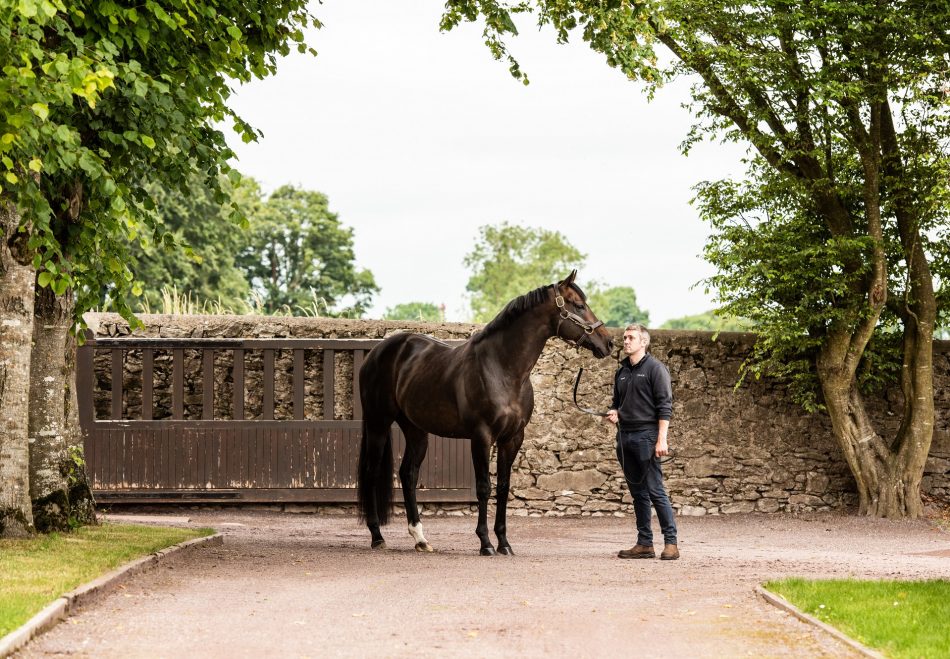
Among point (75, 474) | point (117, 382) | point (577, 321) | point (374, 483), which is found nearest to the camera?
point (577, 321)

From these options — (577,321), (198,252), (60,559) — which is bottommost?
(60,559)

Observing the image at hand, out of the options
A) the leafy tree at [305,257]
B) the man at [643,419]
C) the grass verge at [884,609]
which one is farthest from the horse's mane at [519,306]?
the leafy tree at [305,257]

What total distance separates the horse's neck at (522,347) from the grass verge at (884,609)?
2.94 m

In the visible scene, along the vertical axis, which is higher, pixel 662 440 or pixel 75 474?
pixel 662 440

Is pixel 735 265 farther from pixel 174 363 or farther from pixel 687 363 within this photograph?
pixel 174 363

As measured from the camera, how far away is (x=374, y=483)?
11.1m

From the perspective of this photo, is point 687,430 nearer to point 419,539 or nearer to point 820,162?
point 820,162

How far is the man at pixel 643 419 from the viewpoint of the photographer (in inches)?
384

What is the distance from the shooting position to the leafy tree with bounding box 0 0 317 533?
314 inches

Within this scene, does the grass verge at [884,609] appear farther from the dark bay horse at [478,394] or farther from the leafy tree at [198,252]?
the leafy tree at [198,252]

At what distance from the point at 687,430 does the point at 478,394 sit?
6.30 meters


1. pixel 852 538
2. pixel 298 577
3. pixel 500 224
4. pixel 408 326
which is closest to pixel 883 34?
pixel 852 538

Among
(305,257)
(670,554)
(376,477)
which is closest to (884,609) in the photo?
(670,554)

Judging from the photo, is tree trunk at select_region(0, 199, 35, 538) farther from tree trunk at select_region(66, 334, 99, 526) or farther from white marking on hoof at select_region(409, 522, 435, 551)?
white marking on hoof at select_region(409, 522, 435, 551)
